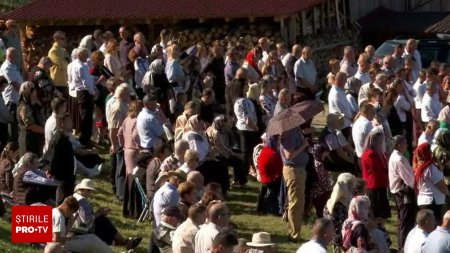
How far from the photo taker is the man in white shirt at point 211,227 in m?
13.7

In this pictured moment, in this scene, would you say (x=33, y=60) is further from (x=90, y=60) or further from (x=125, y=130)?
(x=125, y=130)

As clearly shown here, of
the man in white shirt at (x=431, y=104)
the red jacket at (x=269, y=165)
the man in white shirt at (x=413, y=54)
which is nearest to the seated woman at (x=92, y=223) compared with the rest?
the red jacket at (x=269, y=165)

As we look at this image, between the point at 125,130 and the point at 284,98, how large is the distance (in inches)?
93.5

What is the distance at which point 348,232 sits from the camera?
48.2 ft

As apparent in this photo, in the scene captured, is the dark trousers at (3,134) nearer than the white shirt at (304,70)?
Yes

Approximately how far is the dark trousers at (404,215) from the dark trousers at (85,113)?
22.2 ft

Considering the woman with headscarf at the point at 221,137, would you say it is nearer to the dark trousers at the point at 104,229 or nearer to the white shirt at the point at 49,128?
the white shirt at the point at 49,128

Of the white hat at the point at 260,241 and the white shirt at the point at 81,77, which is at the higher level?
the white shirt at the point at 81,77

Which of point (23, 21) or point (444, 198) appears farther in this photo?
point (23, 21)

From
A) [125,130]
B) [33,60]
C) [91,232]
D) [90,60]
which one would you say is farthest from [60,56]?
[33,60]

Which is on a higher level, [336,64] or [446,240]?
[336,64]

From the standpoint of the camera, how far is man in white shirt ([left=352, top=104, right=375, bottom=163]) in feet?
61.6

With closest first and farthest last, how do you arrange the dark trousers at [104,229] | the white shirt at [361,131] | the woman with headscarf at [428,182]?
1. the dark trousers at [104,229]
2. the woman with headscarf at [428,182]
3. the white shirt at [361,131]

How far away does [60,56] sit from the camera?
75.9 ft
